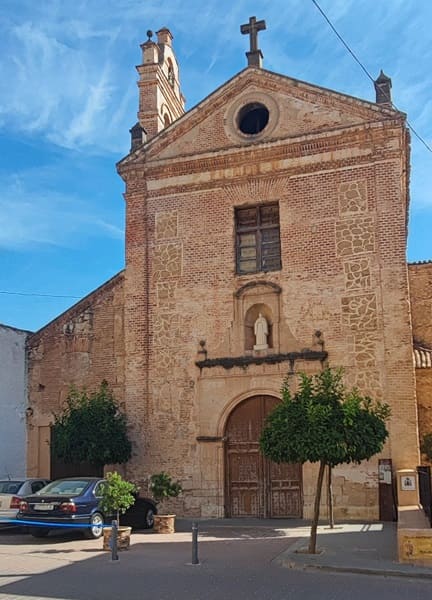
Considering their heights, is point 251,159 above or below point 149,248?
above

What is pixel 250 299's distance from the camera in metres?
18.9

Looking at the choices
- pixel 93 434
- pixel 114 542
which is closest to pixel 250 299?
pixel 93 434

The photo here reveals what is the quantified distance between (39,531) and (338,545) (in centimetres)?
637

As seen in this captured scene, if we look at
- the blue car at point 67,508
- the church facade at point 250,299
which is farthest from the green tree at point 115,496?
the church facade at point 250,299

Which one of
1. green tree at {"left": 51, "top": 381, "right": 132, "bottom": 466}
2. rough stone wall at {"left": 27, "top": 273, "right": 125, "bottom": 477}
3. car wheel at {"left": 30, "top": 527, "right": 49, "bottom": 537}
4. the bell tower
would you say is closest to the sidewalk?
green tree at {"left": 51, "top": 381, "right": 132, "bottom": 466}

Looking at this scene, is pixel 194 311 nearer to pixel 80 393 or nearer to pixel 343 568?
pixel 80 393

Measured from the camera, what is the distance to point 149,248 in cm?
2017

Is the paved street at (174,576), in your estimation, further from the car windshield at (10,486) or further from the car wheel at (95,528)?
the car windshield at (10,486)

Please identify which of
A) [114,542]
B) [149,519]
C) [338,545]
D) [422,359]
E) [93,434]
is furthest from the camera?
[93,434]

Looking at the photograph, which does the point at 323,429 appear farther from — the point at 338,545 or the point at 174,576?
the point at 174,576

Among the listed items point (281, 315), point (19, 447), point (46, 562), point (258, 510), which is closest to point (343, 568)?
point (46, 562)

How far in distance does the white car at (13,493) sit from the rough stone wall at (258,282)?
2987 mm

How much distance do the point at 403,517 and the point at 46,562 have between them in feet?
22.0

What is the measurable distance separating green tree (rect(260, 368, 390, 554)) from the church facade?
4.72 m
